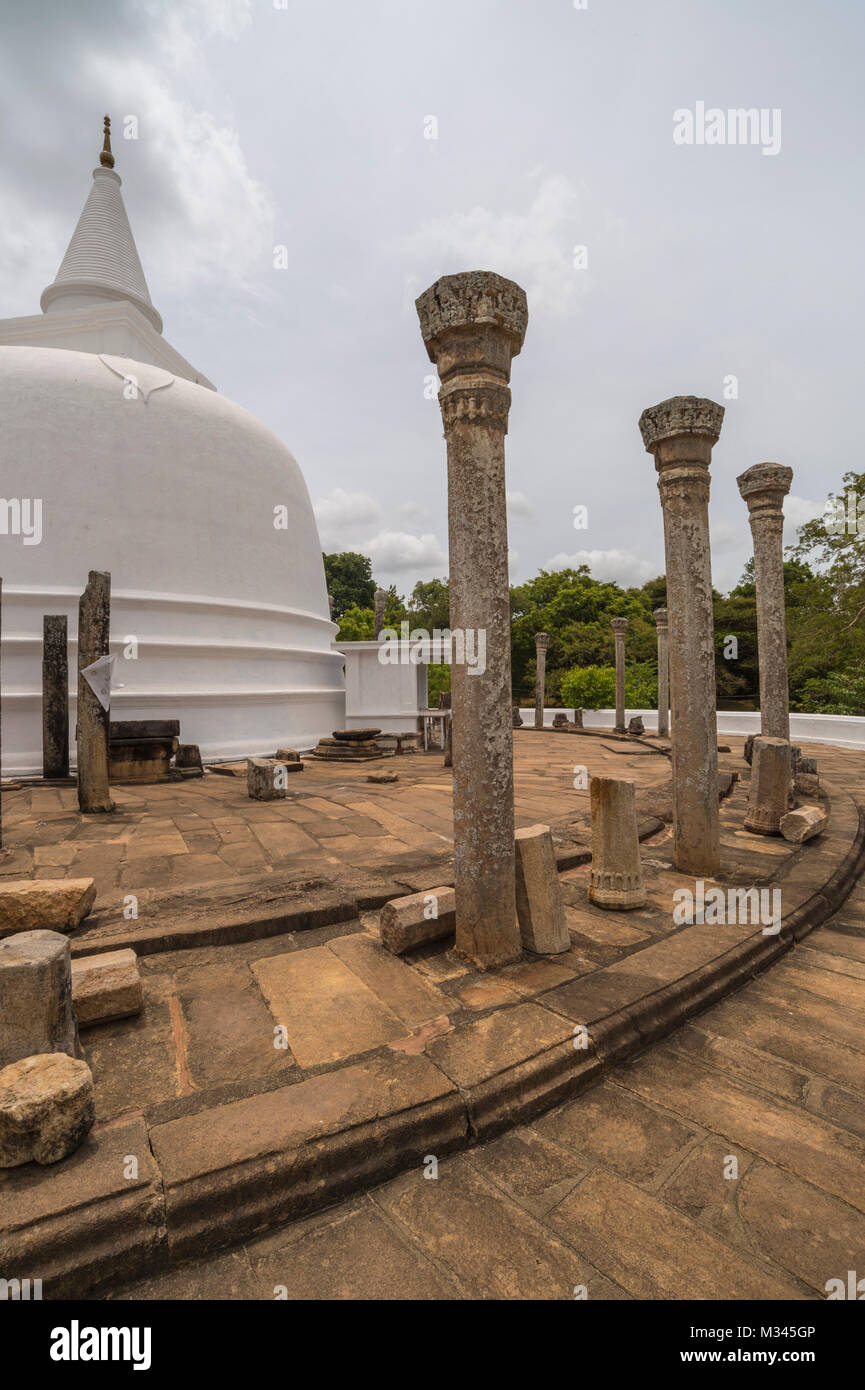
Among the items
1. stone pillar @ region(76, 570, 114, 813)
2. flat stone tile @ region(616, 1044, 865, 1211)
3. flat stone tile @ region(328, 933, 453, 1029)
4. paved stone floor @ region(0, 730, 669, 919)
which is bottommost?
flat stone tile @ region(616, 1044, 865, 1211)

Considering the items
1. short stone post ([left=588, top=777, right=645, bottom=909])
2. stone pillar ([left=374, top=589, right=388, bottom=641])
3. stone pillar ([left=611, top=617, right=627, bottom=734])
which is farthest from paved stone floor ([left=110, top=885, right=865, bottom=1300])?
stone pillar ([left=374, top=589, right=388, bottom=641])

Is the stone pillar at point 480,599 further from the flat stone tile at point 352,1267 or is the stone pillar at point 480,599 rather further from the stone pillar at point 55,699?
the stone pillar at point 55,699

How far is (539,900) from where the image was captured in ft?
9.64

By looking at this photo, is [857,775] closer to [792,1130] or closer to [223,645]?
[792,1130]

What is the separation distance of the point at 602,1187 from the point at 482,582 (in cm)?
219

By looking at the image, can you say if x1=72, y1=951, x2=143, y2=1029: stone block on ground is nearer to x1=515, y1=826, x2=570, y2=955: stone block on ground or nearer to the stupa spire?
x1=515, y1=826, x2=570, y2=955: stone block on ground

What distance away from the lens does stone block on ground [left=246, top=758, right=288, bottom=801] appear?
6.70m

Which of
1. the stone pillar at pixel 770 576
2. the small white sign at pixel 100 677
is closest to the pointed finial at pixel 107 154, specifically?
the small white sign at pixel 100 677

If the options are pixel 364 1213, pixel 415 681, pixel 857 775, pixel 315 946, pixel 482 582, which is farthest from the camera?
pixel 415 681

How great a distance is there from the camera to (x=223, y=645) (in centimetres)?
1091

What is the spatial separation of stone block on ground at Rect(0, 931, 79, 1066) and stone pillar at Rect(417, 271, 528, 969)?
160cm

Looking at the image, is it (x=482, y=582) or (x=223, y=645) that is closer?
(x=482, y=582)

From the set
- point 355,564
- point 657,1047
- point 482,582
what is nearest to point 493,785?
point 482,582

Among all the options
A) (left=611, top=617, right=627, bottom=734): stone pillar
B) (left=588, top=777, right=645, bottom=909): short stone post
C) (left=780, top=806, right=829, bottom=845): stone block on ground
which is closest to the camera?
(left=588, top=777, right=645, bottom=909): short stone post
